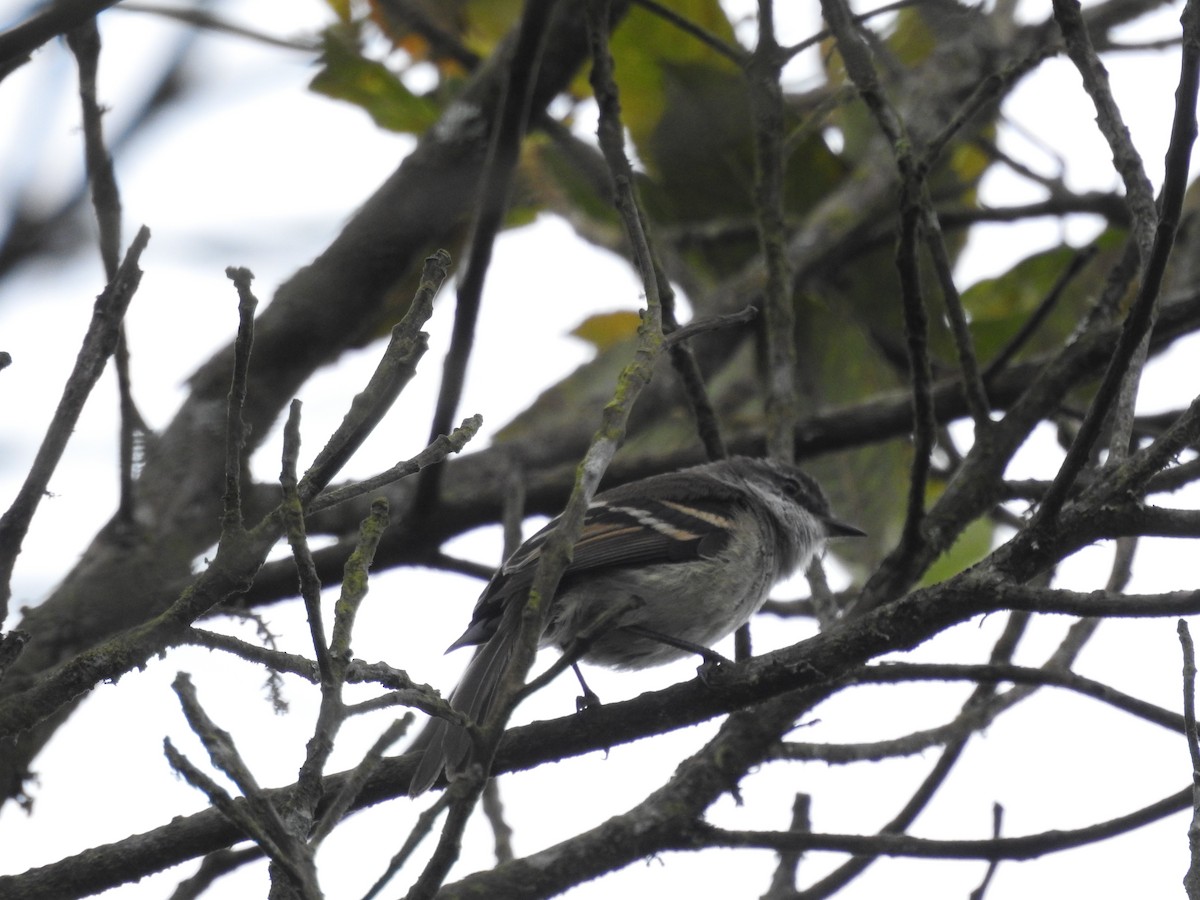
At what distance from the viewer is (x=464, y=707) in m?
3.97

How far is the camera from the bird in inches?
167

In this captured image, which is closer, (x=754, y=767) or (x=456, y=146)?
(x=754, y=767)

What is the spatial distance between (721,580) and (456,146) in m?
2.22

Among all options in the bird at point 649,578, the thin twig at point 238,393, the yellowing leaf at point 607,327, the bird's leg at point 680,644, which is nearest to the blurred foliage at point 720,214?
the yellowing leaf at point 607,327

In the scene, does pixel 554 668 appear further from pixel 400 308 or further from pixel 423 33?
pixel 423 33

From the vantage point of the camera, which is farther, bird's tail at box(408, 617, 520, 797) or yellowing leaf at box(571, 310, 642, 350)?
yellowing leaf at box(571, 310, 642, 350)

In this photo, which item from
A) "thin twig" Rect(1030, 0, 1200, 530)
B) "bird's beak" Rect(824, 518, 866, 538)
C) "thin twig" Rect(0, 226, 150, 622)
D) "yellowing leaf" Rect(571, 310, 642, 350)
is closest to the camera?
"thin twig" Rect(1030, 0, 1200, 530)

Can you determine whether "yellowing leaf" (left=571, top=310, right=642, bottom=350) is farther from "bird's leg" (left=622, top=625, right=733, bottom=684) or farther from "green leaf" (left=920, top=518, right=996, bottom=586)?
"bird's leg" (left=622, top=625, right=733, bottom=684)

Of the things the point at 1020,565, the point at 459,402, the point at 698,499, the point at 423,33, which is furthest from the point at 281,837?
the point at 423,33

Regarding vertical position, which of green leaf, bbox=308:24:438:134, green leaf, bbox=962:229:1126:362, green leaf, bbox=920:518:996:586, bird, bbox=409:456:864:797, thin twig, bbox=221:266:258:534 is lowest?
thin twig, bbox=221:266:258:534

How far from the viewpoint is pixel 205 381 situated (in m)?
5.29

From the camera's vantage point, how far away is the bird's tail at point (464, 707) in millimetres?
3176

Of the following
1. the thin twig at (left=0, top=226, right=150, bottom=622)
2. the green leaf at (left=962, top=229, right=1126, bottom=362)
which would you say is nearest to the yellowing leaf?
the green leaf at (left=962, top=229, right=1126, bottom=362)

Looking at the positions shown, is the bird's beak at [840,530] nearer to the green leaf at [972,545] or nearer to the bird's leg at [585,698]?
the green leaf at [972,545]
